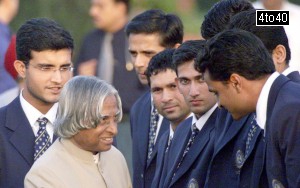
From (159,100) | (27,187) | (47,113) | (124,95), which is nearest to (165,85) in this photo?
(159,100)

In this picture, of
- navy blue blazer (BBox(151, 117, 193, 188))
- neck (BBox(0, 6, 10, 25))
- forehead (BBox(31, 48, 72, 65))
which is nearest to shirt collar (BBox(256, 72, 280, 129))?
navy blue blazer (BBox(151, 117, 193, 188))

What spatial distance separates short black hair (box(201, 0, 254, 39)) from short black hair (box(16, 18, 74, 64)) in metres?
0.94

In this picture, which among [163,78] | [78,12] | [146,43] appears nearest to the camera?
[163,78]

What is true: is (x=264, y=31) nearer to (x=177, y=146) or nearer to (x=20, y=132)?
(x=177, y=146)

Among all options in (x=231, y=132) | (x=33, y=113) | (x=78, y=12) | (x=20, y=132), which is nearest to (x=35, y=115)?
(x=33, y=113)

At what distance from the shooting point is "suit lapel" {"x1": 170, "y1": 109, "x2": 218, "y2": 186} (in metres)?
6.86

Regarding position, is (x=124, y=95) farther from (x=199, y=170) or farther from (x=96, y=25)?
(x=199, y=170)

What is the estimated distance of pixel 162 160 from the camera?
7453mm

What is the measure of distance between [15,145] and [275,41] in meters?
1.72

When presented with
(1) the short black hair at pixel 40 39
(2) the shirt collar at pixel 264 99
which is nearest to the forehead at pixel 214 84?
(2) the shirt collar at pixel 264 99

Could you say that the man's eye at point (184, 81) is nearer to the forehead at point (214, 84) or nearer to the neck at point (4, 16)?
the forehead at point (214, 84)

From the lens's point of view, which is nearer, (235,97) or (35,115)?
(235,97)

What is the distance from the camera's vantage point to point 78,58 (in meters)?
11.1

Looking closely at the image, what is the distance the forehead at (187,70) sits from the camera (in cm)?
713
